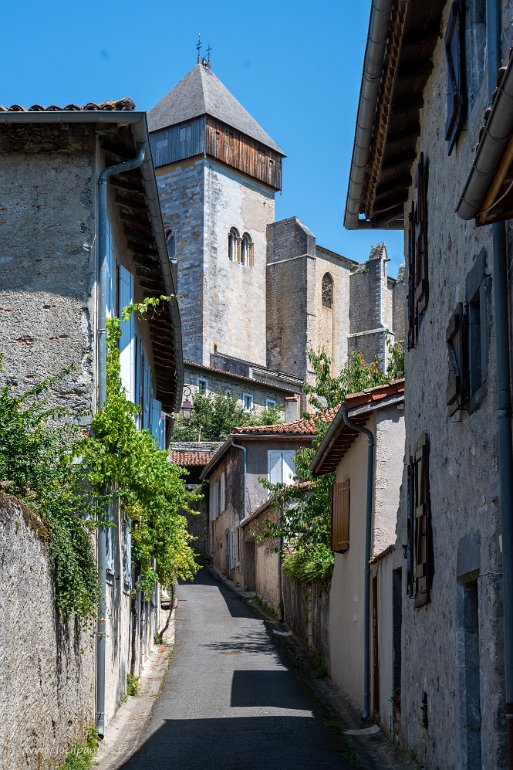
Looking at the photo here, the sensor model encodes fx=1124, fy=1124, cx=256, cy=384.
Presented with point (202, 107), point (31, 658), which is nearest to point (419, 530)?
point (31, 658)

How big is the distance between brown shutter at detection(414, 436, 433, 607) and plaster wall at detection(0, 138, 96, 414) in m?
3.37

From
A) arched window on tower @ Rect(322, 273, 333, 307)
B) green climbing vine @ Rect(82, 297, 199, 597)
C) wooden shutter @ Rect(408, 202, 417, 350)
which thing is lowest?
green climbing vine @ Rect(82, 297, 199, 597)

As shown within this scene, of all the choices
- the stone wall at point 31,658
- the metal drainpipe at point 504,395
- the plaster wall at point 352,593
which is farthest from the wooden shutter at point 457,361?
the plaster wall at point 352,593

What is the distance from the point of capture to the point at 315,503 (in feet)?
68.6

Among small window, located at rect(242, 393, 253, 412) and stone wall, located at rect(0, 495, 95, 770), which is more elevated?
small window, located at rect(242, 393, 253, 412)

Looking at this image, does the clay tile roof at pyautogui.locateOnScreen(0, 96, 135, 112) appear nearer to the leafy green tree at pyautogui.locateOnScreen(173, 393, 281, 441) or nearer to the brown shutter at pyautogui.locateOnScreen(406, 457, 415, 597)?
the brown shutter at pyautogui.locateOnScreen(406, 457, 415, 597)

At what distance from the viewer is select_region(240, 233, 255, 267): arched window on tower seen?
214ft

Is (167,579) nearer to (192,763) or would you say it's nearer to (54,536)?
(192,763)

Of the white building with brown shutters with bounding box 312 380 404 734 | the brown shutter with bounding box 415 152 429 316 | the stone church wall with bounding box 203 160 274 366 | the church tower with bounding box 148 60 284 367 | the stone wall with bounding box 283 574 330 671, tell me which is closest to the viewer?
the brown shutter with bounding box 415 152 429 316

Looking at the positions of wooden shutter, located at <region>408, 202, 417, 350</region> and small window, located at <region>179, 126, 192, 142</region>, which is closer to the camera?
wooden shutter, located at <region>408, 202, 417, 350</region>

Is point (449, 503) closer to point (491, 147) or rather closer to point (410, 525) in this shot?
point (410, 525)

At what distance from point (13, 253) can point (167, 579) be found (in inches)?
313

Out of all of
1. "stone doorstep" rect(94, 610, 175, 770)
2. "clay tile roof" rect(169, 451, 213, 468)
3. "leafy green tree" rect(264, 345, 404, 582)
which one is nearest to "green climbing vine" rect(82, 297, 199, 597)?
"stone doorstep" rect(94, 610, 175, 770)

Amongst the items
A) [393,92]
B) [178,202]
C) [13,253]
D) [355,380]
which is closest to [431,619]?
[393,92]
